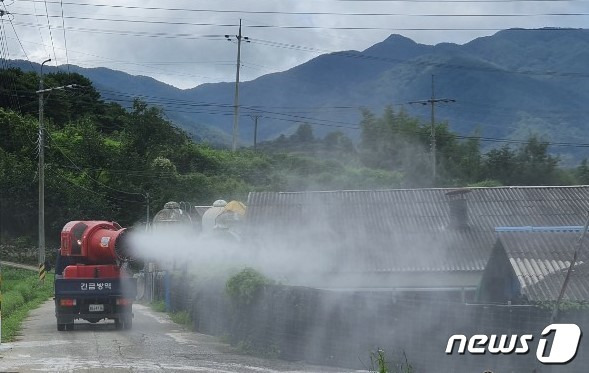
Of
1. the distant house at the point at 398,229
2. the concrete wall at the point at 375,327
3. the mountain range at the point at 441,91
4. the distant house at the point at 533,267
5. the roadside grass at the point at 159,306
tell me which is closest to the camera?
the concrete wall at the point at 375,327

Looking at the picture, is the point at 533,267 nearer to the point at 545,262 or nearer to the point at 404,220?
the point at 545,262

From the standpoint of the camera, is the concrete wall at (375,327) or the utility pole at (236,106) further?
the utility pole at (236,106)

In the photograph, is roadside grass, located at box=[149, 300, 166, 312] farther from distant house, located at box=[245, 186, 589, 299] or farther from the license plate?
the license plate

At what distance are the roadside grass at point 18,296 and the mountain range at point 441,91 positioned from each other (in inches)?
1192

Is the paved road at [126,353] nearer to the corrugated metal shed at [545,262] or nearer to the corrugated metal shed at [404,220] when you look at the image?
the corrugated metal shed at [545,262]

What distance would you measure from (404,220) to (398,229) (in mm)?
789

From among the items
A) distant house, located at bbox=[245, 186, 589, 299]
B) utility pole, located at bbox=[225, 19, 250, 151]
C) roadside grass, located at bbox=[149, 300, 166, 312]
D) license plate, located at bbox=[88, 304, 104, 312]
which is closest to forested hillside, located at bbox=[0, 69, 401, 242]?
utility pole, located at bbox=[225, 19, 250, 151]

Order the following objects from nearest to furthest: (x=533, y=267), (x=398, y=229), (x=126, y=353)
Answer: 1. (x=126, y=353)
2. (x=533, y=267)
3. (x=398, y=229)

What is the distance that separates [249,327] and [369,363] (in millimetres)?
4191

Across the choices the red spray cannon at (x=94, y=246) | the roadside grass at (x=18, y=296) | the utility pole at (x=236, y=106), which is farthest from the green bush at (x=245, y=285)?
the utility pole at (x=236, y=106)

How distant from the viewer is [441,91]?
502ft

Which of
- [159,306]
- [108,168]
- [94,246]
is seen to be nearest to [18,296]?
[159,306]

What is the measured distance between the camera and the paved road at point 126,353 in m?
17.4

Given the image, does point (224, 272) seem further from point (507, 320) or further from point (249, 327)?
point (507, 320)
